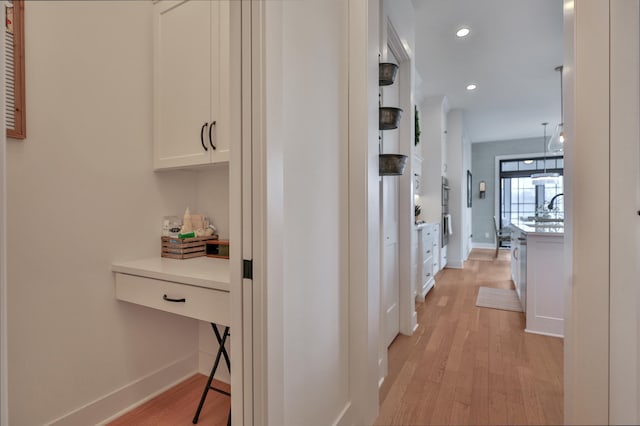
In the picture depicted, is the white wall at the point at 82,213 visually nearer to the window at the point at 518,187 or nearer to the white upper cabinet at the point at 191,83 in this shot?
the white upper cabinet at the point at 191,83

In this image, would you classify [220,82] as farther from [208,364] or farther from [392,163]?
[208,364]

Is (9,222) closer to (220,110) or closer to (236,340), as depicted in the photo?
(220,110)

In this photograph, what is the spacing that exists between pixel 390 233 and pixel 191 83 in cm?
168

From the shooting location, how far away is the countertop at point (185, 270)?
1.37m

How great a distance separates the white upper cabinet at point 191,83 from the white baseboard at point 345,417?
136 cm

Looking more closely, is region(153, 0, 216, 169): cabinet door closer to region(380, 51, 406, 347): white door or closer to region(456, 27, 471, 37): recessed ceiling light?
region(380, 51, 406, 347): white door

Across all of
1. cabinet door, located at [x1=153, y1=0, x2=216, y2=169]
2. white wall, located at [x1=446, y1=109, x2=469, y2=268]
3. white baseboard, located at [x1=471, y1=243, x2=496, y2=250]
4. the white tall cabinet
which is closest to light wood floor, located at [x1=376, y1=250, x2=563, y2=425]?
the white tall cabinet

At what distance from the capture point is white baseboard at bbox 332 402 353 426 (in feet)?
4.58

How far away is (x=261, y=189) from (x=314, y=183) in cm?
33

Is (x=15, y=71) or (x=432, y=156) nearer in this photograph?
(x=15, y=71)

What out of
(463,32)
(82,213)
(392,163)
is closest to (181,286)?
(82,213)

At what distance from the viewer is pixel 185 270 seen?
5.10 feet

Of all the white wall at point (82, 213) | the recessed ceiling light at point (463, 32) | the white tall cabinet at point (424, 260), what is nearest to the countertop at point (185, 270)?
the white wall at point (82, 213)

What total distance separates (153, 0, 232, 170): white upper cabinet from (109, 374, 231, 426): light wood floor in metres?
1.39
